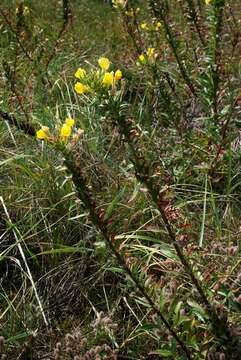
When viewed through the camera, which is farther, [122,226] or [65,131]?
[122,226]

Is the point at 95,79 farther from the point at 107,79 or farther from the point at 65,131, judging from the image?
the point at 65,131

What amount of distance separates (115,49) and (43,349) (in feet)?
12.7

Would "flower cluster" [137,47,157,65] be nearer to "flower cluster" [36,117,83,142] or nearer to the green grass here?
the green grass

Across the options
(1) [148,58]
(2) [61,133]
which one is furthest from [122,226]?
(2) [61,133]

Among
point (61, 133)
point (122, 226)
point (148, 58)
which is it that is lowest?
point (122, 226)

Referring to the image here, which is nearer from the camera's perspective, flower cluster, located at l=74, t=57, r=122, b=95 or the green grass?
flower cluster, located at l=74, t=57, r=122, b=95

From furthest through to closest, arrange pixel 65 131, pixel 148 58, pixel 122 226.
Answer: pixel 148 58 < pixel 122 226 < pixel 65 131

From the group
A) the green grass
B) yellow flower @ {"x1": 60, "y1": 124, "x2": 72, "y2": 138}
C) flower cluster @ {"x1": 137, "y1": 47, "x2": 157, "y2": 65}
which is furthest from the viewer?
flower cluster @ {"x1": 137, "y1": 47, "x2": 157, "y2": 65}

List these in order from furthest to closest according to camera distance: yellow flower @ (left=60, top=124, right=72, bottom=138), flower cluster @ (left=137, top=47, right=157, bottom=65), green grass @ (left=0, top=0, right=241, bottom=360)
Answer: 1. flower cluster @ (left=137, top=47, right=157, bottom=65)
2. green grass @ (left=0, top=0, right=241, bottom=360)
3. yellow flower @ (left=60, top=124, right=72, bottom=138)

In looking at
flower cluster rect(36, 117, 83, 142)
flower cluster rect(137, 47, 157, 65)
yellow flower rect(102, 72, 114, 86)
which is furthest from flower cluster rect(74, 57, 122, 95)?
flower cluster rect(137, 47, 157, 65)

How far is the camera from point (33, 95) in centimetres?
389

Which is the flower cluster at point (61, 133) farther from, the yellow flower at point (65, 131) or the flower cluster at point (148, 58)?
the flower cluster at point (148, 58)

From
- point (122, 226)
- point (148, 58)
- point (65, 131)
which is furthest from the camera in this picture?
point (148, 58)

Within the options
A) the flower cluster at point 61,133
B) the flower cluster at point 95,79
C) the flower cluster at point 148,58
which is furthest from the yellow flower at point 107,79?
the flower cluster at point 148,58
